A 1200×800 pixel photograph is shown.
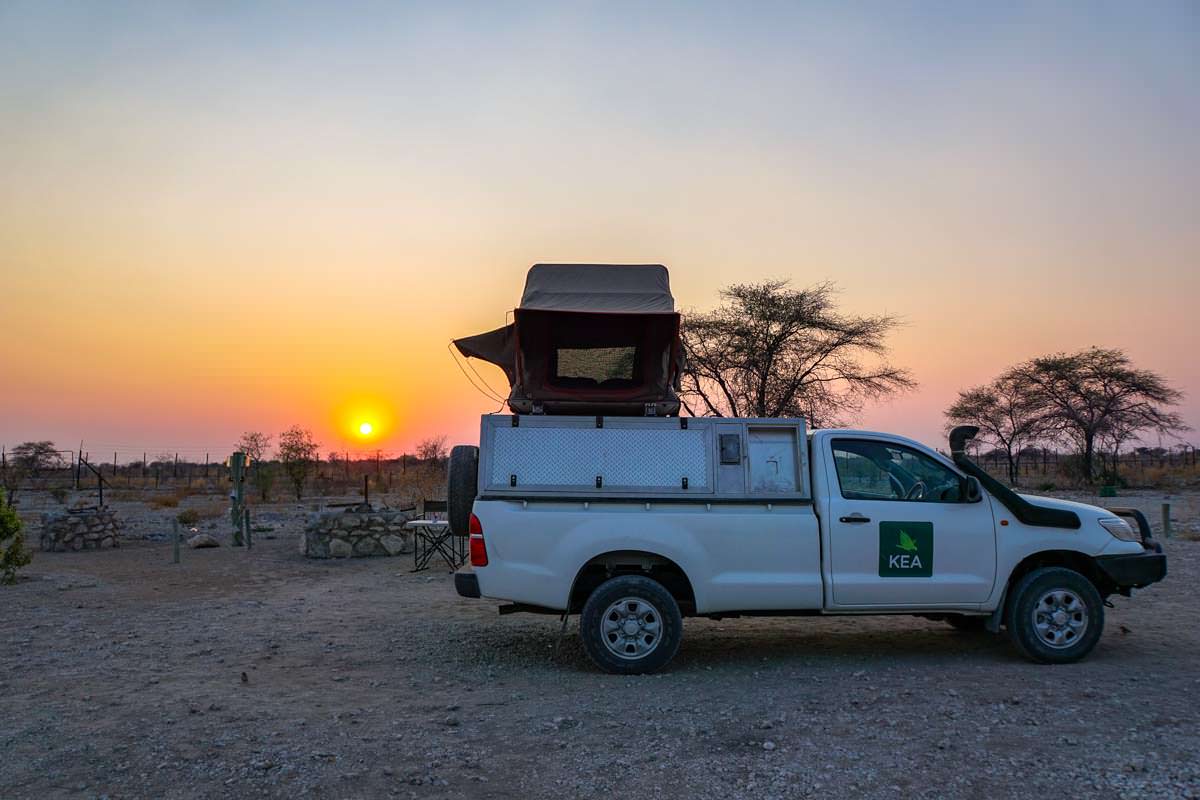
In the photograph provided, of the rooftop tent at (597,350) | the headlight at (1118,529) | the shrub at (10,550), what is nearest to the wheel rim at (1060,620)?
the headlight at (1118,529)

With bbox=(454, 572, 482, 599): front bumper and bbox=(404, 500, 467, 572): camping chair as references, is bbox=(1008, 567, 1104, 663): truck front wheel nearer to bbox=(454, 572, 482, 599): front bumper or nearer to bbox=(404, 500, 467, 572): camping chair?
bbox=(454, 572, 482, 599): front bumper

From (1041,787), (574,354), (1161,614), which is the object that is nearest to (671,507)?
(574,354)

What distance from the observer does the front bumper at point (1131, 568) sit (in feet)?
24.5

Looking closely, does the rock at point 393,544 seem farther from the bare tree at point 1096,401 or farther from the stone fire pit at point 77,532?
the bare tree at point 1096,401

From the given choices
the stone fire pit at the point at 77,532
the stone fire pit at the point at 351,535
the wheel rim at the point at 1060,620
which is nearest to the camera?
the wheel rim at the point at 1060,620

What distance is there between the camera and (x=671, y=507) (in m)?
7.41

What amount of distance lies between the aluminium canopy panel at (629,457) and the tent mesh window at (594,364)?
1230mm

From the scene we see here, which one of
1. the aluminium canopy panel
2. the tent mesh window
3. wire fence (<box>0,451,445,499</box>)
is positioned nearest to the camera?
the aluminium canopy panel

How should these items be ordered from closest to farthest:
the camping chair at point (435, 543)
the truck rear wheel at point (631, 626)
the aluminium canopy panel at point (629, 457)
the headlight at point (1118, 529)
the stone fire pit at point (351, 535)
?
the truck rear wheel at point (631, 626) < the aluminium canopy panel at point (629, 457) < the headlight at point (1118, 529) < the camping chair at point (435, 543) < the stone fire pit at point (351, 535)

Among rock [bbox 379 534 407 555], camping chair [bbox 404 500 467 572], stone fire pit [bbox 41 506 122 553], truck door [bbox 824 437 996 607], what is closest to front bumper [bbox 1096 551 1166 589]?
truck door [bbox 824 437 996 607]

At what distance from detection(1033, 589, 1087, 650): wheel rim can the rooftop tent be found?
3529 millimetres

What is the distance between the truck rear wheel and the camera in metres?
7.23

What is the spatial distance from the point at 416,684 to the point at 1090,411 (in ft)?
138

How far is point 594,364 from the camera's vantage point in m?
8.93
